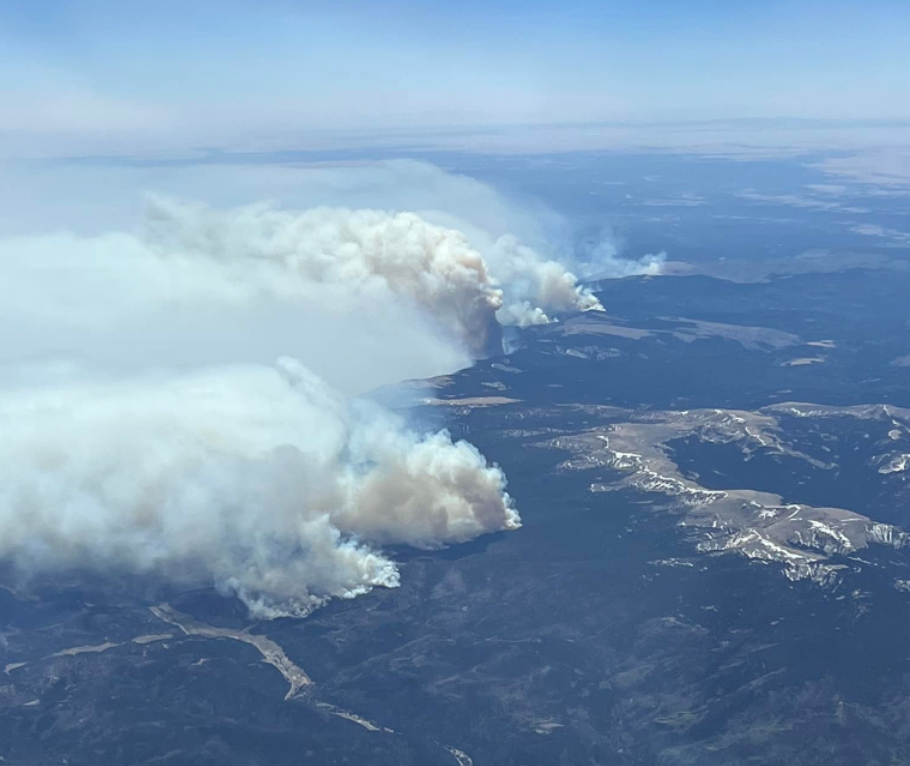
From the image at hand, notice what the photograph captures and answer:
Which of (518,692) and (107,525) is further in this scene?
(107,525)

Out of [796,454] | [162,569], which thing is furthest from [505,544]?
[796,454]

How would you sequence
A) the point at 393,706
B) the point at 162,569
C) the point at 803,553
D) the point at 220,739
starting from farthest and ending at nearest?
the point at 803,553 < the point at 162,569 < the point at 393,706 < the point at 220,739

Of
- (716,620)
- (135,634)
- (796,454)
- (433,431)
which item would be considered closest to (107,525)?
(135,634)

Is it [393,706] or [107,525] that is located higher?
[107,525]

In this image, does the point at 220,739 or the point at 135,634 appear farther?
the point at 135,634

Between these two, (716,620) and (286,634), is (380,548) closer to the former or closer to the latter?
(286,634)

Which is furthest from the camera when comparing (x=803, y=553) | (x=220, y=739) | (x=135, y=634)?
(x=803, y=553)

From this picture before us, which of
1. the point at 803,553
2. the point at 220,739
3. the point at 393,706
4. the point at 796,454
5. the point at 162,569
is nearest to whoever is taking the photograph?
the point at 220,739

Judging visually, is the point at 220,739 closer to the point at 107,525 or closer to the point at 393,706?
the point at 393,706

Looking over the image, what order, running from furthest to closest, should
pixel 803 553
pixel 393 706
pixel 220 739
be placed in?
Result: 1. pixel 803 553
2. pixel 393 706
3. pixel 220 739
